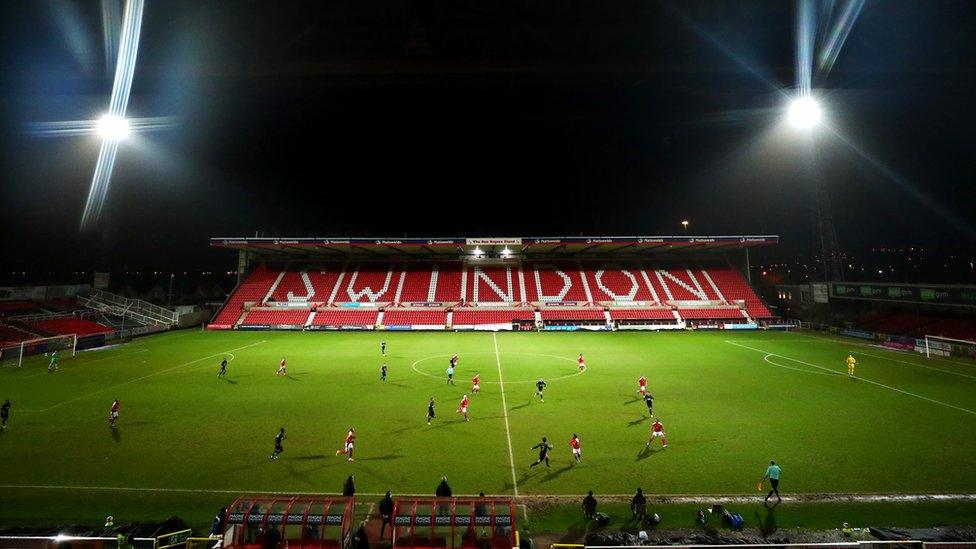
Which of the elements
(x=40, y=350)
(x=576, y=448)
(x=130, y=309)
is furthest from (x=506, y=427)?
(x=130, y=309)

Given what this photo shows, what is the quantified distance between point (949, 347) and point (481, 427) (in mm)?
34953

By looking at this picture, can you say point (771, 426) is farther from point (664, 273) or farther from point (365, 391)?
point (664, 273)

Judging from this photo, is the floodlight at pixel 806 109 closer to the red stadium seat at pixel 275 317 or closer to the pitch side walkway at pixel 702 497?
the pitch side walkway at pixel 702 497

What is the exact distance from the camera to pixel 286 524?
6.42 m

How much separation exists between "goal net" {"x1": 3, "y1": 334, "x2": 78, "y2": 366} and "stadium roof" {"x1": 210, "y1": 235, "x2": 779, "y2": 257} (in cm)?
1687

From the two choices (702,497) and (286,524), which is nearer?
(286,524)

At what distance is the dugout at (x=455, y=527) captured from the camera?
630 cm

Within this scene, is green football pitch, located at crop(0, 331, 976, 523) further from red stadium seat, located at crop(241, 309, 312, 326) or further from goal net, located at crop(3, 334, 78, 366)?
red stadium seat, located at crop(241, 309, 312, 326)

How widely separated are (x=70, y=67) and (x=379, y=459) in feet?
37.8

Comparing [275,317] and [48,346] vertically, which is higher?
[275,317]

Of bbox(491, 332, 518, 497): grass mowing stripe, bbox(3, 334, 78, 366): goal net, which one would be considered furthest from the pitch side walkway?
bbox(3, 334, 78, 366): goal net

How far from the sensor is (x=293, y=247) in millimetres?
46594

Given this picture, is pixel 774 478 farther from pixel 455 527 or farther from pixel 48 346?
pixel 48 346

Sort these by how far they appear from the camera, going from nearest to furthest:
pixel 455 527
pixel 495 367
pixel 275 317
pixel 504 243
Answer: pixel 455 527 < pixel 495 367 < pixel 275 317 < pixel 504 243
